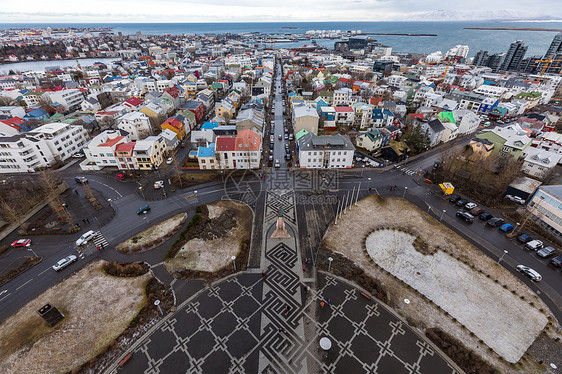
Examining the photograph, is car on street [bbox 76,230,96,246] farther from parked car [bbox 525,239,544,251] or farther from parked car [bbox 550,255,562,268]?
parked car [bbox 550,255,562,268]

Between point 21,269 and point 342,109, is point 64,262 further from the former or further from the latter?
point 342,109

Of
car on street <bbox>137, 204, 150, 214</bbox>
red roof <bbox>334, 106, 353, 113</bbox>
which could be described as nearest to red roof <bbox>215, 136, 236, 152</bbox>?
car on street <bbox>137, 204, 150, 214</bbox>

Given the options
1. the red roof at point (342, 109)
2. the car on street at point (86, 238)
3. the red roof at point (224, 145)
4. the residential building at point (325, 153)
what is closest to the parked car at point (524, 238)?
the residential building at point (325, 153)

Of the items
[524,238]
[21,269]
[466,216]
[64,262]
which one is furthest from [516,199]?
[21,269]

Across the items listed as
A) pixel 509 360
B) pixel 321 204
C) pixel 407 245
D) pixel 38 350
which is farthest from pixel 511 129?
pixel 38 350

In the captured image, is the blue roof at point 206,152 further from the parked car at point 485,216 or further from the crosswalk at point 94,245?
the parked car at point 485,216

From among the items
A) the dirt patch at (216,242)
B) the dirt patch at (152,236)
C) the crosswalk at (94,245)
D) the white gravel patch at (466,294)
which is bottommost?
the white gravel patch at (466,294)

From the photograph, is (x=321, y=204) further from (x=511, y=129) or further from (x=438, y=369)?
(x=511, y=129)
